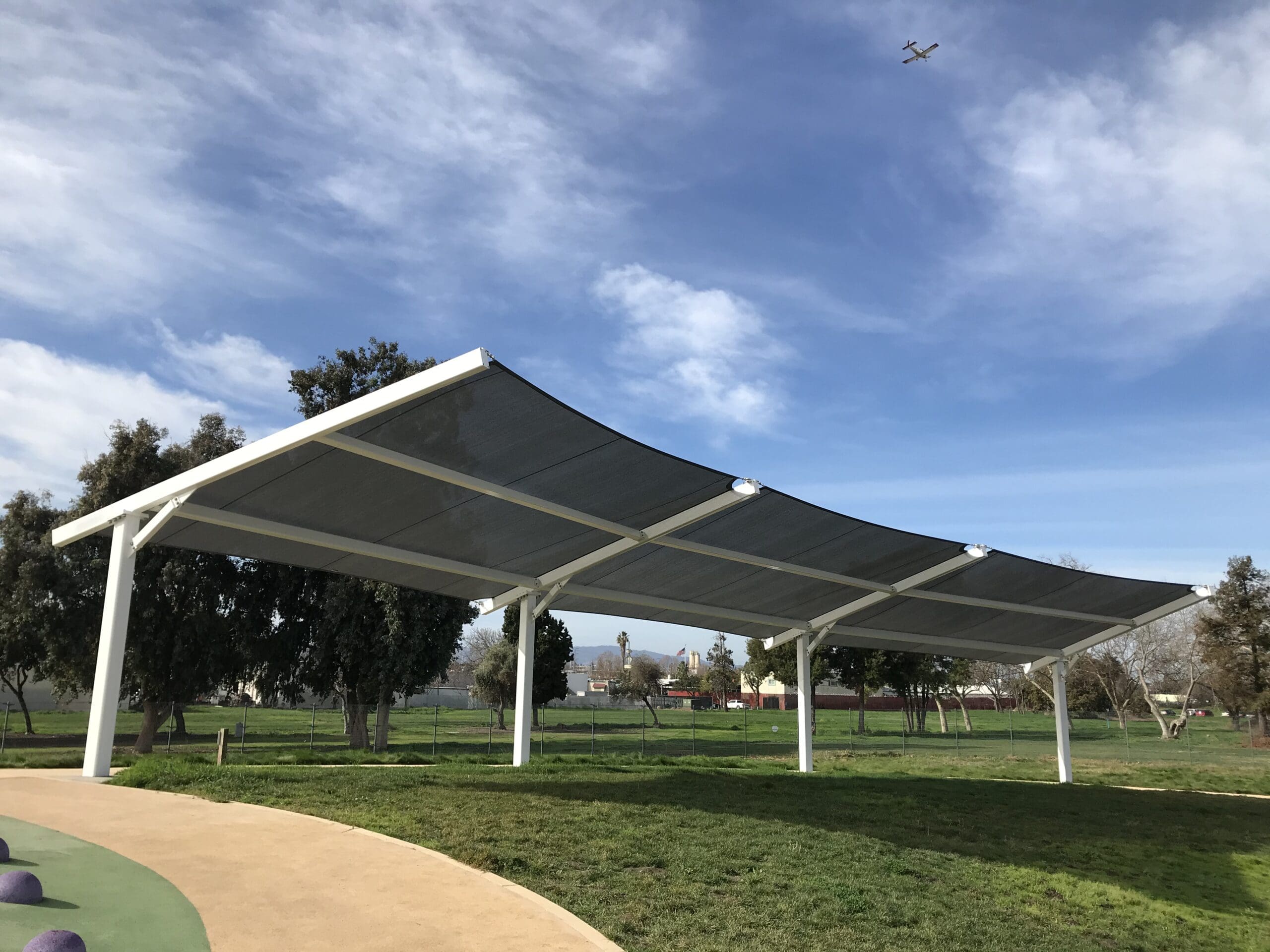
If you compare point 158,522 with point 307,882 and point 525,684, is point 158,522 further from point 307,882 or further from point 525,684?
point 525,684

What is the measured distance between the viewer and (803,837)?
12109 millimetres

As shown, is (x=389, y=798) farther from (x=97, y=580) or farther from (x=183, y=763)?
(x=97, y=580)

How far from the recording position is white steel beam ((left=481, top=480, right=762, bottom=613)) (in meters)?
13.4

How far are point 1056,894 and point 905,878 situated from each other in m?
2.23

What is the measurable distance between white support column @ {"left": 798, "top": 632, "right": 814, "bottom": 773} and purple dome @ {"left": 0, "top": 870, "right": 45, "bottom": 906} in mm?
16494

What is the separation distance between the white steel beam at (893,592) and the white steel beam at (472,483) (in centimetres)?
688

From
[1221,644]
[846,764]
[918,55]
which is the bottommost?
[846,764]

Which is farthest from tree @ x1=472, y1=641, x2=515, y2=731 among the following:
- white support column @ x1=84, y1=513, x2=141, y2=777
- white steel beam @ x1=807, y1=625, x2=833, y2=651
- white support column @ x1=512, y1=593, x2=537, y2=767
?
white support column @ x1=84, y1=513, x2=141, y2=777

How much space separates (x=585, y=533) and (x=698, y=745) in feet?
91.2

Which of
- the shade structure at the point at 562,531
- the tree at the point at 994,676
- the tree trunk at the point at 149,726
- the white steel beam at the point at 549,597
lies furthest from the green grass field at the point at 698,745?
the tree at the point at 994,676

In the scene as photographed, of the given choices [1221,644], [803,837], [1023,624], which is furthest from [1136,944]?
[1221,644]

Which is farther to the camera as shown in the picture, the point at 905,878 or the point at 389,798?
the point at 389,798

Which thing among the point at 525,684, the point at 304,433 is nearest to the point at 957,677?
the point at 525,684

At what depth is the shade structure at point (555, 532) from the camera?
10.9m
